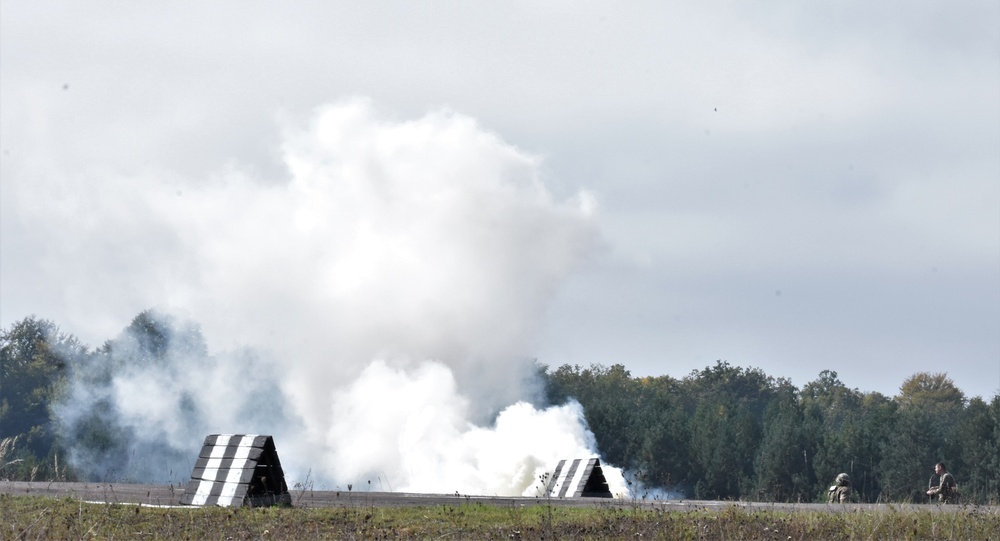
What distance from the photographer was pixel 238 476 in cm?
2462

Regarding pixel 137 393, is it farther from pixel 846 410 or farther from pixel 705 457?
pixel 846 410

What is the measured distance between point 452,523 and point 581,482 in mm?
14387

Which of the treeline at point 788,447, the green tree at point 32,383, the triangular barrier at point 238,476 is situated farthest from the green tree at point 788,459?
the triangular barrier at point 238,476

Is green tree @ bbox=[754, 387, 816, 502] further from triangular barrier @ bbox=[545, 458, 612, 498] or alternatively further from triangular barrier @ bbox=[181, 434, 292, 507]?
triangular barrier @ bbox=[181, 434, 292, 507]

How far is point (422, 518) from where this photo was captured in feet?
72.8

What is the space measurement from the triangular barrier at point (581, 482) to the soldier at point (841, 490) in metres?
6.04

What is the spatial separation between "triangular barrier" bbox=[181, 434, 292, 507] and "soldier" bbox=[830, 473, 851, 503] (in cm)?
1437

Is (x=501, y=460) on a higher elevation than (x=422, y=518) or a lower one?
higher

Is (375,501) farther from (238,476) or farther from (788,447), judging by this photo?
(788,447)

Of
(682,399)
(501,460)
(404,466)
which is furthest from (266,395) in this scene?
(682,399)

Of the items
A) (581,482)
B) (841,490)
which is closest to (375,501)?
(581,482)

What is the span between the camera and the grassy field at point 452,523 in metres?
19.4

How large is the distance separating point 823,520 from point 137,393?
91595 millimetres

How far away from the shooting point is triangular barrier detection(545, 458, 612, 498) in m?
→ 35.2
